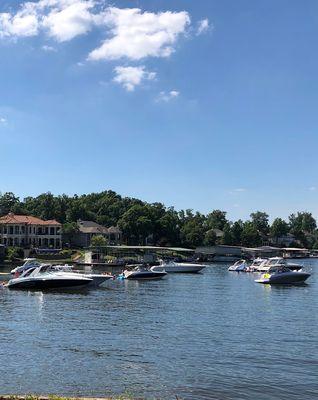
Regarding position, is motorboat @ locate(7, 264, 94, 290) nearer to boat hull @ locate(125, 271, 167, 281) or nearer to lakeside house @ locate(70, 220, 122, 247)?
boat hull @ locate(125, 271, 167, 281)

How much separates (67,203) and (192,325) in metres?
158

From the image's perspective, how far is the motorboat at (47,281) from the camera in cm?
5506

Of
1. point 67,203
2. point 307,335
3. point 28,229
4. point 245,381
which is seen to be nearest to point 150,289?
point 307,335

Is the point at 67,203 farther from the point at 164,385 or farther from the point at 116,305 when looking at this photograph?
the point at 164,385

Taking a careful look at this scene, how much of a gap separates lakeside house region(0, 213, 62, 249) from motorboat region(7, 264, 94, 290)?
76.6 meters

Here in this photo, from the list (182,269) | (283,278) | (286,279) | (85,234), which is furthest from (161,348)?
(85,234)

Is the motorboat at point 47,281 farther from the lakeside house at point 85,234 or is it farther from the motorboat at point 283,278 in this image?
the lakeside house at point 85,234

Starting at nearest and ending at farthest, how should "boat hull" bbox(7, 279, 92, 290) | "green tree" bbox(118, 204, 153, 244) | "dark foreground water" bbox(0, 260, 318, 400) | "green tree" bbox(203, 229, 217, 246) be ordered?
"dark foreground water" bbox(0, 260, 318, 400), "boat hull" bbox(7, 279, 92, 290), "green tree" bbox(118, 204, 153, 244), "green tree" bbox(203, 229, 217, 246)

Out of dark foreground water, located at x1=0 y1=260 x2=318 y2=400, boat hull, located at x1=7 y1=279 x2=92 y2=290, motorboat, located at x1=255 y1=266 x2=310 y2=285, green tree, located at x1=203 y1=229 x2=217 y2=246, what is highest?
green tree, located at x1=203 y1=229 x2=217 y2=246

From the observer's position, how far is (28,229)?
137375 millimetres

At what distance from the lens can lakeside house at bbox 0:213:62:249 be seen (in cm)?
13550

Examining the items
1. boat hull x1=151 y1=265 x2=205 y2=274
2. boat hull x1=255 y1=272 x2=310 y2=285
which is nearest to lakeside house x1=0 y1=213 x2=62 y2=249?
boat hull x1=151 y1=265 x2=205 y2=274

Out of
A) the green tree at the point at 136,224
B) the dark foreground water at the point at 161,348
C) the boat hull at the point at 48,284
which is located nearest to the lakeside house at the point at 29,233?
the green tree at the point at 136,224

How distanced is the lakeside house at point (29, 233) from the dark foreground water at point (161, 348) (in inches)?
3598
